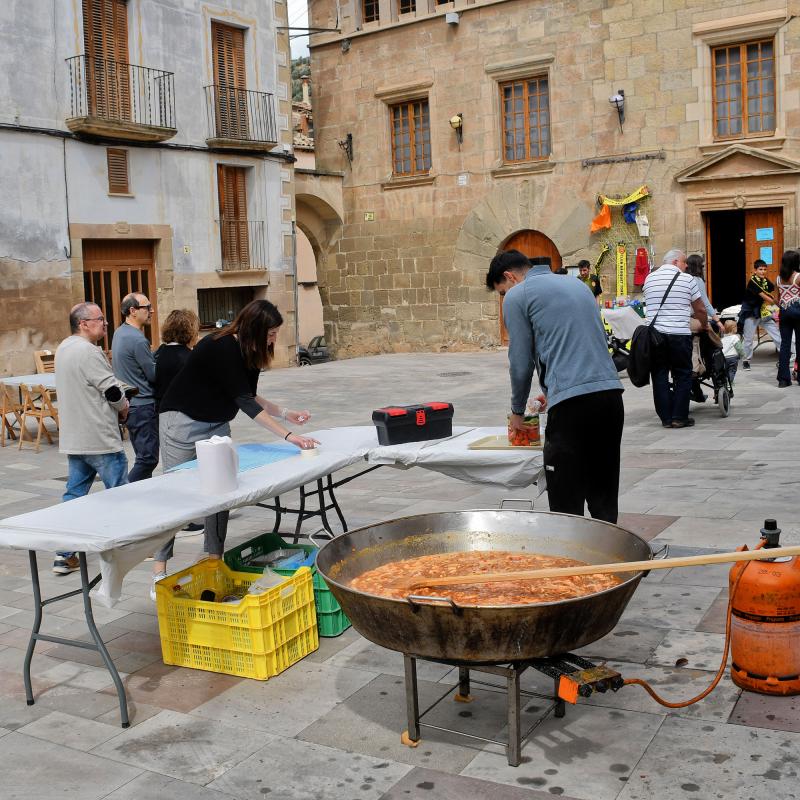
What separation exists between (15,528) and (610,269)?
662 inches

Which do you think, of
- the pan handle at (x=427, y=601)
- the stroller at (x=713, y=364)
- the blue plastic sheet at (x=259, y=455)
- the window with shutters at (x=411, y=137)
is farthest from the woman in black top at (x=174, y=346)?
the window with shutters at (x=411, y=137)

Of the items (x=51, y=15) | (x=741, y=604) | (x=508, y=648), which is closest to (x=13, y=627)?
(x=508, y=648)

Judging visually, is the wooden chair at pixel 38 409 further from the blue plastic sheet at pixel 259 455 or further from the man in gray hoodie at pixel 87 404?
the blue plastic sheet at pixel 259 455

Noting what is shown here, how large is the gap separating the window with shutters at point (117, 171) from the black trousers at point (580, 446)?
47.9 feet

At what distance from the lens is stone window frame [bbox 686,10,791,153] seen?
17.7 metres

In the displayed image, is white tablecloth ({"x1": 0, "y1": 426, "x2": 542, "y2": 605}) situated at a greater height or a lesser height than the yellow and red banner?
lesser

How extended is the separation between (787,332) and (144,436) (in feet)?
26.5

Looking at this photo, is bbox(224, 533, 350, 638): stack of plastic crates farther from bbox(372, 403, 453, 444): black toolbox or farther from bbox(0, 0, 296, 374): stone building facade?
bbox(0, 0, 296, 374): stone building facade

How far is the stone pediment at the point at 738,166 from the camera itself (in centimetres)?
1775

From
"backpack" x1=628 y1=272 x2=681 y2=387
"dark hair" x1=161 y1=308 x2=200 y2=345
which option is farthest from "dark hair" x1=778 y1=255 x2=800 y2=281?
"dark hair" x1=161 y1=308 x2=200 y2=345

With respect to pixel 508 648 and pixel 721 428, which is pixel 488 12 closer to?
pixel 721 428

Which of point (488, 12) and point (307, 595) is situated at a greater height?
point (488, 12)

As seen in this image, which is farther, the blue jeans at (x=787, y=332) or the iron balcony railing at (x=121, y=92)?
the iron balcony railing at (x=121, y=92)

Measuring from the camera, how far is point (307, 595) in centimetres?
466
